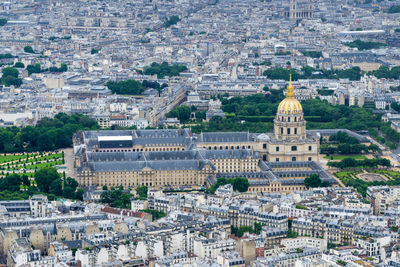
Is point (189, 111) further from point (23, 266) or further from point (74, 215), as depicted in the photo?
point (23, 266)

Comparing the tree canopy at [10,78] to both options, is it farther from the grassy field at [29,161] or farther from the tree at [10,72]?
the grassy field at [29,161]

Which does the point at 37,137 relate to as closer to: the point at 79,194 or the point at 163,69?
the point at 79,194

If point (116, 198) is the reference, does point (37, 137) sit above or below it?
above

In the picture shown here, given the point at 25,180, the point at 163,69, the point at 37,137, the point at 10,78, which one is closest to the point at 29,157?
the point at 37,137

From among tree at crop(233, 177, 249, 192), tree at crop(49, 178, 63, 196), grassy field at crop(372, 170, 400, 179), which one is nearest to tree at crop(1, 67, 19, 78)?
tree at crop(49, 178, 63, 196)

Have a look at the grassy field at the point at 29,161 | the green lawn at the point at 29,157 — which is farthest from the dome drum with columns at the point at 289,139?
the green lawn at the point at 29,157

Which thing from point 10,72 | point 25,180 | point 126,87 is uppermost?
point 10,72
